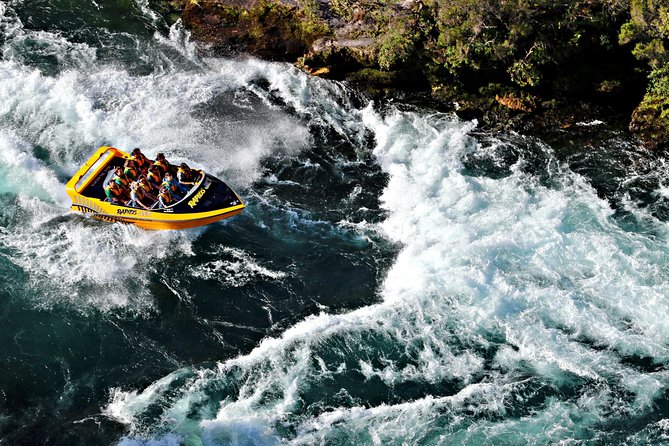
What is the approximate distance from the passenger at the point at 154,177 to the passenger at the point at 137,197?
39 centimetres

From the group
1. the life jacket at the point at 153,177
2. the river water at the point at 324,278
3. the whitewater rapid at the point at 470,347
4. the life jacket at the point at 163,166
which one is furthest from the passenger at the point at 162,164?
the whitewater rapid at the point at 470,347

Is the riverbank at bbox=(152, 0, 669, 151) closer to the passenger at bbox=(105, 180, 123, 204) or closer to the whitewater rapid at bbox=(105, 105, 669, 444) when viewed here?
the whitewater rapid at bbox=(105, 105, 669, 444)

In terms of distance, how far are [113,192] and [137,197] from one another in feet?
2.30

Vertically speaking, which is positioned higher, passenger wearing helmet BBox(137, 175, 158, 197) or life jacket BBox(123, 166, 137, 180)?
life jacket BBox(123, 166, 137, 180)

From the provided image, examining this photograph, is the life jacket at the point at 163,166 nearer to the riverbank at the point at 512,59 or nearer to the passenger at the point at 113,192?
the passenger at the point at 113,192

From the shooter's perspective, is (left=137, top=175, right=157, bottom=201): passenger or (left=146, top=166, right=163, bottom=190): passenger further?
(left=146, top=166, right=163, bottom=190): passenger

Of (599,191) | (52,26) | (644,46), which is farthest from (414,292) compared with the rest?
(52,26)

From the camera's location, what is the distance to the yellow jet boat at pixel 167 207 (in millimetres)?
19453

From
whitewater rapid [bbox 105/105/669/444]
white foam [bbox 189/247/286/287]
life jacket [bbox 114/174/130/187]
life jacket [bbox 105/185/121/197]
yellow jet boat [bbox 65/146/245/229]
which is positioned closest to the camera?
whitewater rapid [bbox 105/105/669/444]

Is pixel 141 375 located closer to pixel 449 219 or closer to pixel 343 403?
pixel 343 403

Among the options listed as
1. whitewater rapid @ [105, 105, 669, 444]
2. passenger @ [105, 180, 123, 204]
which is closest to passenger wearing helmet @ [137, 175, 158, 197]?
passenger @ [105, 180, 123, 204]

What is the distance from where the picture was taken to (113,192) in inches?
774

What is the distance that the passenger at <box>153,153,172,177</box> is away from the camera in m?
20.0

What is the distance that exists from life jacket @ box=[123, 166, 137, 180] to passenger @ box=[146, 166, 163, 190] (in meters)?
0.55
